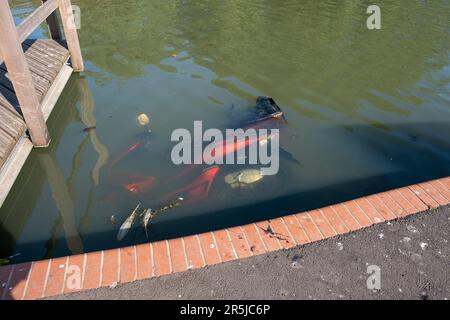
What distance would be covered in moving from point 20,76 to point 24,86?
6.2 inches

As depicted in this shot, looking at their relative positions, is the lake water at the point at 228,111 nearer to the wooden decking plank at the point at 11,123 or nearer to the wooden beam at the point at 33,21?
the wooden decking plank at the point at 11,123

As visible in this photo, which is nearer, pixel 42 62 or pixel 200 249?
pixel 200 249

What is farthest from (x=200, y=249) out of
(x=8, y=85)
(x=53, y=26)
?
(x=53, y=26)

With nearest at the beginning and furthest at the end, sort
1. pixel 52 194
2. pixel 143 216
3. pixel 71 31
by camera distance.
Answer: pixel 143 216
pixel 52 194
pixel 71 31

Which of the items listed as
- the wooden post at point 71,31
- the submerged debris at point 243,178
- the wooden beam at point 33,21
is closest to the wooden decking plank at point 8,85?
the wooden beam at point 33,21

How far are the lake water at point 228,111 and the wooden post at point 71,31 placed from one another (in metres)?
0.29

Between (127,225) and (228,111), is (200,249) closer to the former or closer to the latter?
(127,225)

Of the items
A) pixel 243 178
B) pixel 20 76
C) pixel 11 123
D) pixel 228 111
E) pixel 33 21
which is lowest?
pixel 243 178

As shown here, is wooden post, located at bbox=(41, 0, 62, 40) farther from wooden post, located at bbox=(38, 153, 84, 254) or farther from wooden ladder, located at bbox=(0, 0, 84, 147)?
wooden post, located at bbox=(38, 153, 84, 254)

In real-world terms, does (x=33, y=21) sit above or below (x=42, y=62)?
above

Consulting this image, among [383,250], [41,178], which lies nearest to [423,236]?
[383,250]

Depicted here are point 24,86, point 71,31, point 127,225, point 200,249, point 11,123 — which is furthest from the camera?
point 71,31

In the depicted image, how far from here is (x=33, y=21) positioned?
6211 millimetres

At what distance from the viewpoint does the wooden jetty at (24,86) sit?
16.9ft
